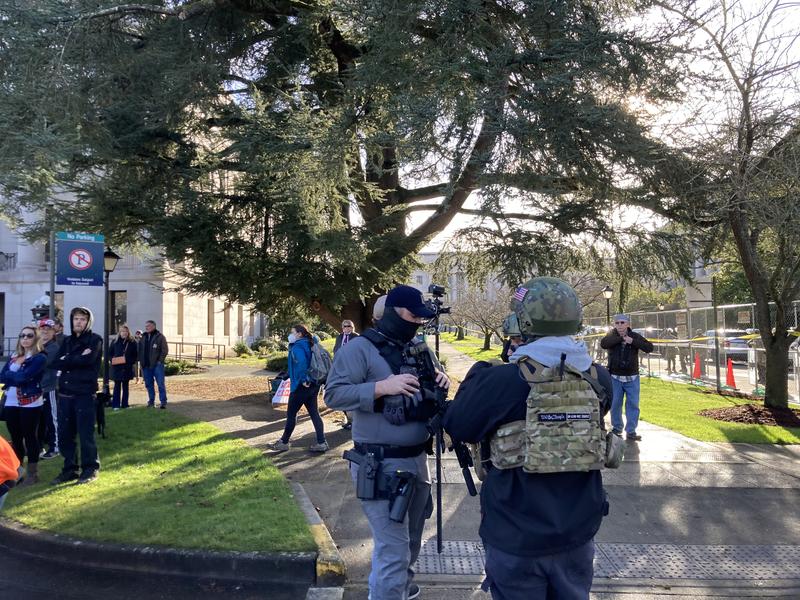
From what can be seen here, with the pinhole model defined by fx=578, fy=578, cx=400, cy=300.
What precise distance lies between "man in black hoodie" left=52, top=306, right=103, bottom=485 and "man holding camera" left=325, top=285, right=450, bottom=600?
4.12 metres

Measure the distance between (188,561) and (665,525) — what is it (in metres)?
4.14

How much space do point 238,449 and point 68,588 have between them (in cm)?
379

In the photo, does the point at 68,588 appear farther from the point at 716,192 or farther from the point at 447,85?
the point at 716,192

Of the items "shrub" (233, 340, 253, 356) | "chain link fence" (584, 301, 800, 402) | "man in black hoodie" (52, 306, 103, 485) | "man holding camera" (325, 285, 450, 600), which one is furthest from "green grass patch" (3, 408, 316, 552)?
"shrub" (233, 340, 253, 356)

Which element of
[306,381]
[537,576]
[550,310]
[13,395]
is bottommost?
[537,576]

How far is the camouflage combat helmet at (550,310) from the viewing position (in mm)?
2447

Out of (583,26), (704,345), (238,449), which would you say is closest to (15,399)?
(238,449)

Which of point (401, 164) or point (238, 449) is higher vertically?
point (401, 164)

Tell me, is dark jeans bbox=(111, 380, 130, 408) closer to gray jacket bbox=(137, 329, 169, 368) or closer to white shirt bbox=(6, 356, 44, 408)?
gray jacket bbox=(137, 329, 169, 368)

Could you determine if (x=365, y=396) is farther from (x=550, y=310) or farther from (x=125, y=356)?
(x=125, y=356)

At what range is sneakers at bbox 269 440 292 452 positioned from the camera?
27.0 ft

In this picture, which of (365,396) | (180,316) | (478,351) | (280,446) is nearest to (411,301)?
(365,396)

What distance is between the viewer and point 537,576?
231 centimetres

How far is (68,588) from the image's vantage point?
4.21m
